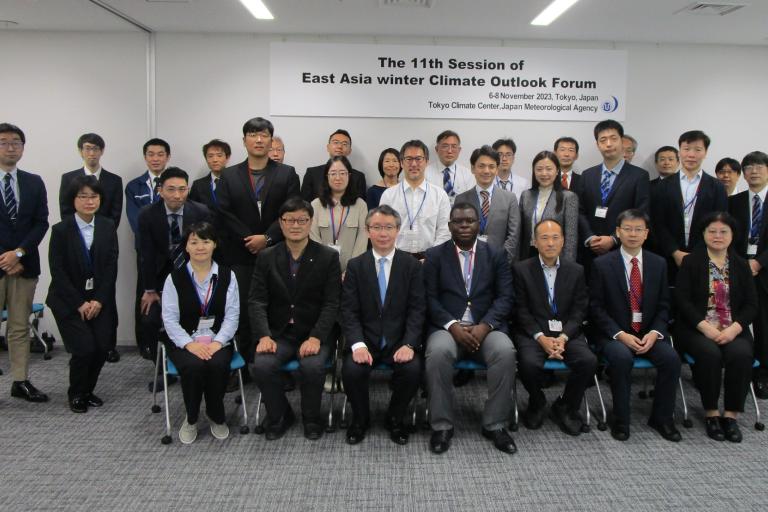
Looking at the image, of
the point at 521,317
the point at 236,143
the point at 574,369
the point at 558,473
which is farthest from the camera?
the point at 236,143

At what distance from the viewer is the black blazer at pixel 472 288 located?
134 inches

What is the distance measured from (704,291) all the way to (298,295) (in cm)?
268

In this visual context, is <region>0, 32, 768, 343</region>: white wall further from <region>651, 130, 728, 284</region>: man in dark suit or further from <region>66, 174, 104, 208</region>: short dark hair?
<region>66, 174, 104, 208</region>: short dark hair

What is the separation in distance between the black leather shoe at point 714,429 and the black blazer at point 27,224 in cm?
470

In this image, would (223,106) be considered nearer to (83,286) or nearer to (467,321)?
(83,286)

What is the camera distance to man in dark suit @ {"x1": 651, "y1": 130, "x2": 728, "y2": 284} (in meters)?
4.02

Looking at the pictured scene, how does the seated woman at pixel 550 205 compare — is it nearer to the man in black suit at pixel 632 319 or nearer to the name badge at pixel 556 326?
the man in black suit at pixel 632 319

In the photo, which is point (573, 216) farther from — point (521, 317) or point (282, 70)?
point (282, 70)

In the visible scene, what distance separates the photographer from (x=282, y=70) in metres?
5.18

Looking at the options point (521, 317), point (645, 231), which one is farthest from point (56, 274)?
point (645, 231)

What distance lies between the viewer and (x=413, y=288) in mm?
3344

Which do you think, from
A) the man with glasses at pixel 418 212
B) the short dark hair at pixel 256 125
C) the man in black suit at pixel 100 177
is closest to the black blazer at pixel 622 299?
the man with glasses at pixel 418 212

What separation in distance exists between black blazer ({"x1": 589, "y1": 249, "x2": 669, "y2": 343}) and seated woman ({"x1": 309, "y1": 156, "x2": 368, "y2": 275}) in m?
1.66

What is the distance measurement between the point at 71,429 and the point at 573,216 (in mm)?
3702
